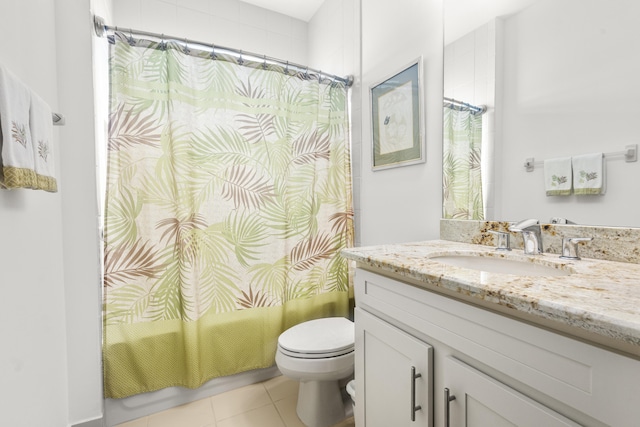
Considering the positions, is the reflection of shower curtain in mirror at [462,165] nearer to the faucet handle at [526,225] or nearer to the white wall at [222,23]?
the faucet handle at [526,225]

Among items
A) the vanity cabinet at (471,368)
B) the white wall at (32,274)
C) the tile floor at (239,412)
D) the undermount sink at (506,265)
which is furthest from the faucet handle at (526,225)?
the white wall at (32,274)

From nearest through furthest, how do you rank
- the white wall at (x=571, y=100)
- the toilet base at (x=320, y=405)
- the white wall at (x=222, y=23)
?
the white wall at (x=571, y=100), the toilet base at (x=320, y=405), the white wall at (x=222, y=23)

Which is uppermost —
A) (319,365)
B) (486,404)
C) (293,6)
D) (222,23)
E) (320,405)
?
(293,6)

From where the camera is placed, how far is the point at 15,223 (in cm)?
91

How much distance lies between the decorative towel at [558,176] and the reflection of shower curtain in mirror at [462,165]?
250 millimetres

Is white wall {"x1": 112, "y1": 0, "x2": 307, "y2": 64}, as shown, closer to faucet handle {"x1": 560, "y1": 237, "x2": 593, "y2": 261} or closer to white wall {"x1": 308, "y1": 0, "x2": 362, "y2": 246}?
white wall {"x1": 308, "y1": 0, "x2": 362, "y2": 246}

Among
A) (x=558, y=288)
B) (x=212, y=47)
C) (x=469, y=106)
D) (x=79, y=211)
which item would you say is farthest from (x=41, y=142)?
(x=469, y=106)

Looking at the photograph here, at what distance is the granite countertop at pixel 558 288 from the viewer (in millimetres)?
466

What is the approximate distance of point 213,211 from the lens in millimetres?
1648

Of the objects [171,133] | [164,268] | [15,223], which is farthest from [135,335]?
[171,133]

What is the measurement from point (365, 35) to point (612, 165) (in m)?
1.52

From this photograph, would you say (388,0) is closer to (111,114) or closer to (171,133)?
(171,133)

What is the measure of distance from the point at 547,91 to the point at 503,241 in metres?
0.54

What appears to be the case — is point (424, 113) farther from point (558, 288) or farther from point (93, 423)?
point (93, 423)
